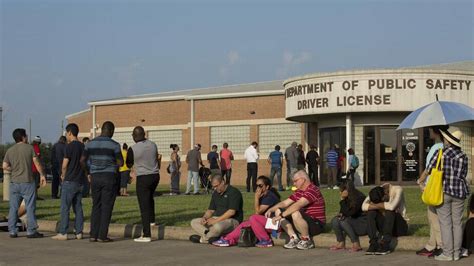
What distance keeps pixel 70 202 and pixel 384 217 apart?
5.34 m

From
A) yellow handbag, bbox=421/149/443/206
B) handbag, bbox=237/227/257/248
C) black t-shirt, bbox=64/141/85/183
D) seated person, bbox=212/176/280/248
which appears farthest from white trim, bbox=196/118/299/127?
yellow handbag, bbox=421/149/443/206

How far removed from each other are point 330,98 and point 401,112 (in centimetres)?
293

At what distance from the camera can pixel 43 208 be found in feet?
59.4

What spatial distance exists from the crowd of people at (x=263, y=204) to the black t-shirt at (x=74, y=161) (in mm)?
17

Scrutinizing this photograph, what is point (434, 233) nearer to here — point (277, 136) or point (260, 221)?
point (260, 221)

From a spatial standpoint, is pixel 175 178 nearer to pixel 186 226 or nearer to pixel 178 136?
pixel 186 226

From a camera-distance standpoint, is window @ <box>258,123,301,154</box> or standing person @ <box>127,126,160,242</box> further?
window @ <box>258,123,301,154</box>

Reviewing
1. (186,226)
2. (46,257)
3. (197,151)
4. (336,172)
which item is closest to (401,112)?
(336,172)

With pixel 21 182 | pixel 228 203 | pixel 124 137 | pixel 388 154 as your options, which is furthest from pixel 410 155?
pixel 21 182

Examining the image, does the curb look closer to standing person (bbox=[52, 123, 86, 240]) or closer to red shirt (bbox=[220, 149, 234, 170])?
standing person (bbox=[52, 123, 86, 240])

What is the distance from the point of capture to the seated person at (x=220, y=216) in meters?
11.6

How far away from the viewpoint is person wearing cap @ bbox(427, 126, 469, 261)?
31.1 ft

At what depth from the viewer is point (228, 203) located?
39.1 feet

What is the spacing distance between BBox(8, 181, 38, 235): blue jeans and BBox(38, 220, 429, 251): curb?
1044mm
